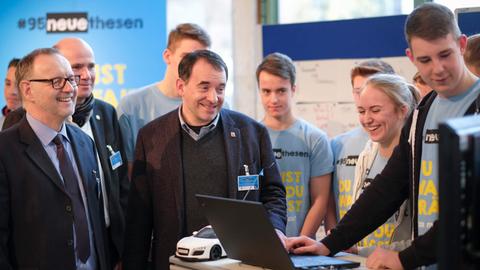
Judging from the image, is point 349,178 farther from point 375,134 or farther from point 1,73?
point 1,73

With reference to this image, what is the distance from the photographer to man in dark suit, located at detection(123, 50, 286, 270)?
3779 millimetres

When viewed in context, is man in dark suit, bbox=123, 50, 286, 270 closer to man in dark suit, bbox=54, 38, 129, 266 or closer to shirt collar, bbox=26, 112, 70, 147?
man in dark suit, bbox=54, 38, 129, 266

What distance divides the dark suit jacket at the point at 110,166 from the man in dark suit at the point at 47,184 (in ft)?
0.91

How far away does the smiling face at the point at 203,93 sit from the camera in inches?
149

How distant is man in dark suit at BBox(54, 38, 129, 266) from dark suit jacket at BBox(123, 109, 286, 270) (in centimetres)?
23

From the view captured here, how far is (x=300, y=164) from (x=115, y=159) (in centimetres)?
115

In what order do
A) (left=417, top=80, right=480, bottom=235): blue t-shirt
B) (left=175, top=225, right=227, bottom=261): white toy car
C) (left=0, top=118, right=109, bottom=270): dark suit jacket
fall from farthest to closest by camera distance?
1. (left=0, top=118, right=109, bottom=270): dark suit jacket
2. (left=175, top=225, right=227, bottom=261): white toy car
3. (left=417, top=80, right=480, bottom=235): blue t-shirt

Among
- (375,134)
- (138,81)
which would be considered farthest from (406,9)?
(375,134)

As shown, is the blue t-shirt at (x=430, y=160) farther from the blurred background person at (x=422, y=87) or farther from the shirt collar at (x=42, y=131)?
the blurred background person at (x=422, y=87)

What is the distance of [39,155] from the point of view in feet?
11.5

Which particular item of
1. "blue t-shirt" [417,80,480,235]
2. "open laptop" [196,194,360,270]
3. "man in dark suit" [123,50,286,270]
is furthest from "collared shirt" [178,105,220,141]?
"blue t-shirt" [417,80,480,235]

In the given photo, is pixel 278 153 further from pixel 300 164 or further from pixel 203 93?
pixel 203 93

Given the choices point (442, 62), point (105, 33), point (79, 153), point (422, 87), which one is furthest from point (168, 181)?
point (105, 33)

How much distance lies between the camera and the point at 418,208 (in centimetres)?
288
